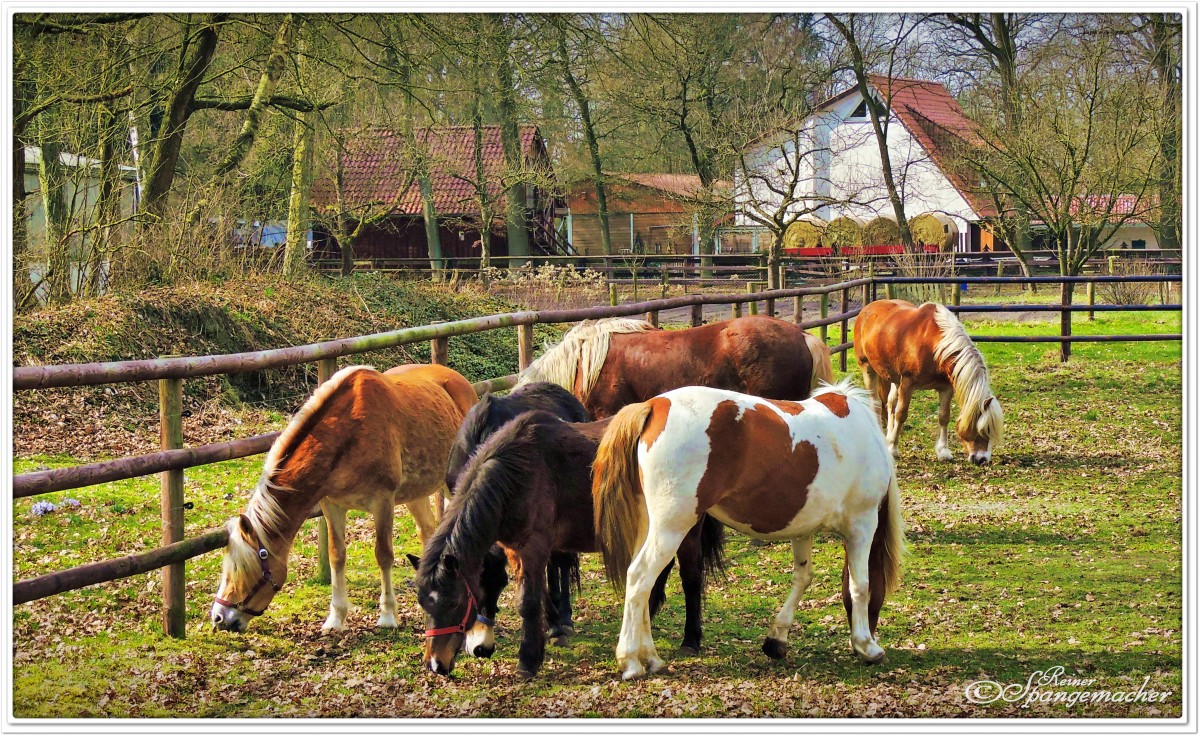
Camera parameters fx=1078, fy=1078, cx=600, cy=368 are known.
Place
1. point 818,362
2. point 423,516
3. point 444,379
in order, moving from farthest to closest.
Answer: point 818,362 → point 444,379 → point 423,516

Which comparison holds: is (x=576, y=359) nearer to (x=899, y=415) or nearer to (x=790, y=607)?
(x=790, y=607)

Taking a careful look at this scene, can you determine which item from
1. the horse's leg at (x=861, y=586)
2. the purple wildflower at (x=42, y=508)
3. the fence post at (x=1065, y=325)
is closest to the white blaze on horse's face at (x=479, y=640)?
the horse's leg at (x=861, y=586)

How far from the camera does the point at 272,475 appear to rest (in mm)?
4145

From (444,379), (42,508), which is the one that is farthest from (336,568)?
(42,508)

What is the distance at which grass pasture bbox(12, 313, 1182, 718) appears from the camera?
12.2 ft

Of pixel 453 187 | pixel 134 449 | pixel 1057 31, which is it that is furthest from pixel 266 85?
pixel 453 187

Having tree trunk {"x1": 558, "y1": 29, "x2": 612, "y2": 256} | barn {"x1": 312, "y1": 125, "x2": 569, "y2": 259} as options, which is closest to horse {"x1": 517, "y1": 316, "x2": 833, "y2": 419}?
barn {"x1": 312, "y1": 125, "x2": 569, "y2": 259}

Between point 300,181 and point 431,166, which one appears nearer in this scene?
point 300,181

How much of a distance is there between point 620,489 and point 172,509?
5.94 feet

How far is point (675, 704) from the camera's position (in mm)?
3674

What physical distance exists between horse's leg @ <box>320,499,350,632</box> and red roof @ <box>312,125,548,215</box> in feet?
45.8

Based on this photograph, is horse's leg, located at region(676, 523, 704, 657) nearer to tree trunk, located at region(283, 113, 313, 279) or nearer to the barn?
tree trunk, located at region(283, 113, 313, 279)

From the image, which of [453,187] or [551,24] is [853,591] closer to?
[551,24]

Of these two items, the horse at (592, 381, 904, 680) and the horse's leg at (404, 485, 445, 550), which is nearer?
the horse at (592, 381, 904, 680)
